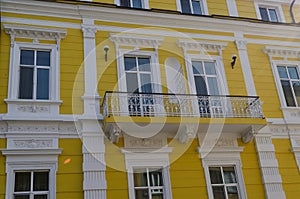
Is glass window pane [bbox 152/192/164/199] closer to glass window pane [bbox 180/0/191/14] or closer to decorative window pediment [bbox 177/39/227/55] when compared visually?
decorative window pediment [bbox 177/39/227/55]

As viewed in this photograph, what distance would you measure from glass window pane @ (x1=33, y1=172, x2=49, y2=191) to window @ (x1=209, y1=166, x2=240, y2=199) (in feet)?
14.3

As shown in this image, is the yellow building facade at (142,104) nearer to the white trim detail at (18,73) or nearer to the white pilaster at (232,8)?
the white trim detail at (18,73)

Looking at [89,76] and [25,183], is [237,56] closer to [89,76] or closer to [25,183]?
[89,76]

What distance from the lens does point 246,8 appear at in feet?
42.8

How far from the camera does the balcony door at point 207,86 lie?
10.1 meters

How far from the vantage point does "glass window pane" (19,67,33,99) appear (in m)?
9.48

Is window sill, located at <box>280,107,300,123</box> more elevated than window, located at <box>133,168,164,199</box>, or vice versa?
window sill, located at <box>280,107,300,123</box>

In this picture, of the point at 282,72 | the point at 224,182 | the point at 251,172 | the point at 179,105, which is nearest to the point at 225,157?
the point at 224,182

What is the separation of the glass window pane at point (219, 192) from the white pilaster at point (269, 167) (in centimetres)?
123

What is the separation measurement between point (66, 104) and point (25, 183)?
2291 mm

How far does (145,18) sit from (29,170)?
19.6ft

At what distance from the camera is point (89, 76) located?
997cm

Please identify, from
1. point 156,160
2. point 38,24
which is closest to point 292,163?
point 156,160

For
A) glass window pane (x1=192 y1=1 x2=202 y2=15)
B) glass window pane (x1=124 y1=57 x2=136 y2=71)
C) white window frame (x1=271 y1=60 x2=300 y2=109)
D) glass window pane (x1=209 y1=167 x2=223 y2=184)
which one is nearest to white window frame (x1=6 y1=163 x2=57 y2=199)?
glass window pane (x1=124 y1=57 x2=136 y2=71)
